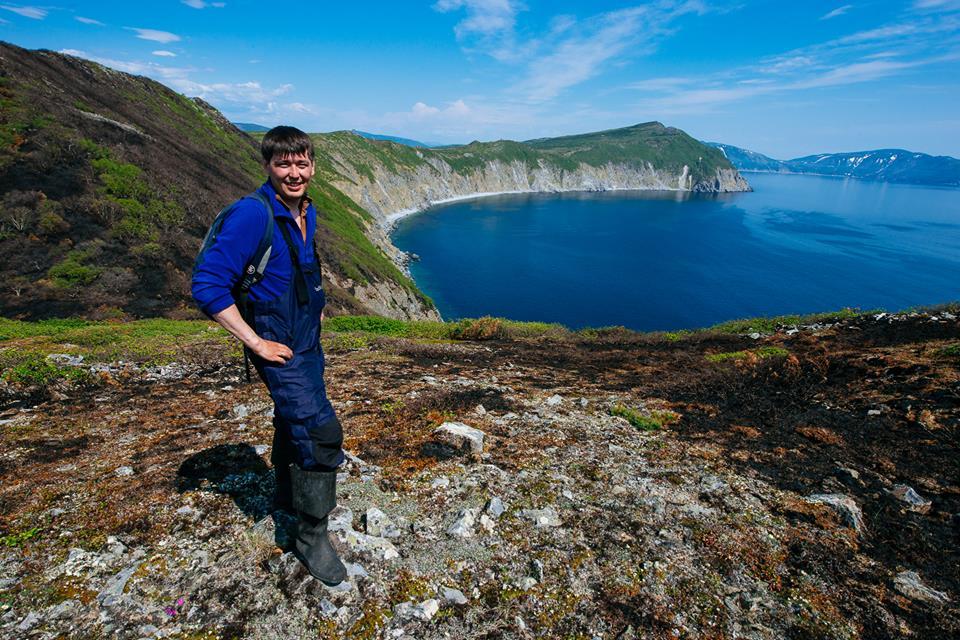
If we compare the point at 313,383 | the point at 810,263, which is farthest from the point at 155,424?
the point at 810,263

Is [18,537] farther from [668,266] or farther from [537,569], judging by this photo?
[668,266]

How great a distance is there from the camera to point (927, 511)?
5004mm

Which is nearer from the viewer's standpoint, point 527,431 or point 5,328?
point 527,431

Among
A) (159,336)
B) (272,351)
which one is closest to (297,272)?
(272,351)

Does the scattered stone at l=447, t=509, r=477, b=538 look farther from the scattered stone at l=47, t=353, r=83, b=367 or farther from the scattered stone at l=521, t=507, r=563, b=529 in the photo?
the scattered stone at l=47, t=353, r=83, b=367

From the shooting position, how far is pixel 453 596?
3.86 m

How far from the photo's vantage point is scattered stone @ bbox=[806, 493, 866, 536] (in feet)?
15.9

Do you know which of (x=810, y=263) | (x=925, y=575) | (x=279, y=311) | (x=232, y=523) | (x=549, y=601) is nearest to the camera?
(x=279, y=311)

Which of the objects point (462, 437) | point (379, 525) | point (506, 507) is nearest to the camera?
point (379, 525)

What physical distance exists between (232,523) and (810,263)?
12208cm

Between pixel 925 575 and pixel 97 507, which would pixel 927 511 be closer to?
pixel 925 575

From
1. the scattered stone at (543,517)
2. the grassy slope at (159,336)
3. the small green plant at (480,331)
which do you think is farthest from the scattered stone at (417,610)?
the small green plant at (480,331)

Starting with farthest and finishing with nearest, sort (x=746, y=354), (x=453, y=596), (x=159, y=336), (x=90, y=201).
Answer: (x=90, y=201), (x=159, y=336), (x=746, y=354), (x=453, y=596)

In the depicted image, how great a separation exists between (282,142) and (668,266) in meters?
105
